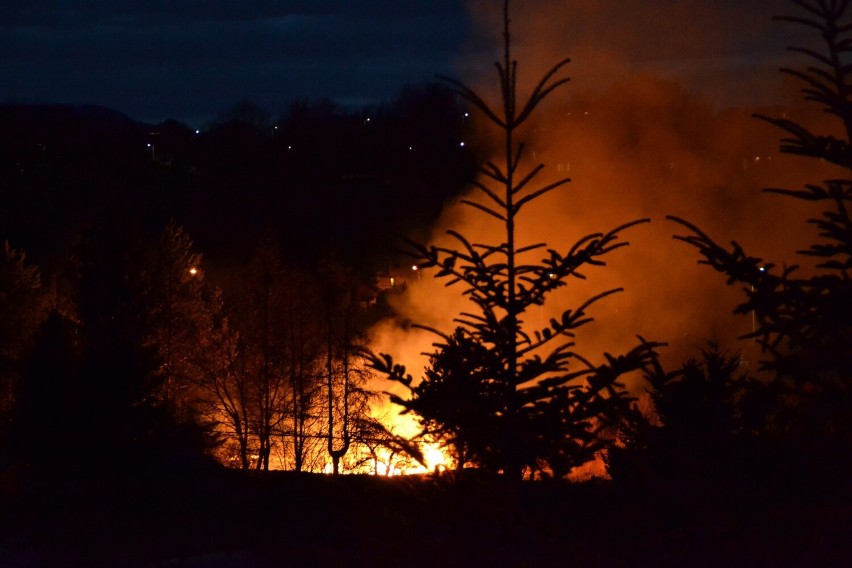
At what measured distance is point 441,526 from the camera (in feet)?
20.0

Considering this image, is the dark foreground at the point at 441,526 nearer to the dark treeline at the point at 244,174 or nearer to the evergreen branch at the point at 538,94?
the evergreen branch at the point at 538,94

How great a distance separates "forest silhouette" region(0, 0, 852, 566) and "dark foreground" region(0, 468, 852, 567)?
2cm

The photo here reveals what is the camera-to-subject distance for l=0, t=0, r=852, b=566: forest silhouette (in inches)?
197

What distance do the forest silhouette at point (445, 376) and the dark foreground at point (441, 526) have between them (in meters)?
0.02

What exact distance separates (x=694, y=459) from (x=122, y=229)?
62.1ft

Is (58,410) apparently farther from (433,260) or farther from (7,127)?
(7,127)

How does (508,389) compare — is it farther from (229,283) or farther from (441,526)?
(229,283)

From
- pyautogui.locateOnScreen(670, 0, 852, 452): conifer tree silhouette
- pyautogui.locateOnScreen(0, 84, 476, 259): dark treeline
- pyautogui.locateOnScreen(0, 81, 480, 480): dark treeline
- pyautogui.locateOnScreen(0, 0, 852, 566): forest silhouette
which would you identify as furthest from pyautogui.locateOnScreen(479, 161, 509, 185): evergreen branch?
pyautogui.locateOnScreen(0, 84, 476, 259): dark treeline

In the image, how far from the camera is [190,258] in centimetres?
2491

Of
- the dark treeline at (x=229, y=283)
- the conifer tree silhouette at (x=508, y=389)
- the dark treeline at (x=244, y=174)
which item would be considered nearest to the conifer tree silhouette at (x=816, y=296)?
the conifer tree silhouette at (x=508, y=389)

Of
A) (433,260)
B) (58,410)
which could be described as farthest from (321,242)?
(433,260)

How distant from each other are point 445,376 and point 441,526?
1.10 meters

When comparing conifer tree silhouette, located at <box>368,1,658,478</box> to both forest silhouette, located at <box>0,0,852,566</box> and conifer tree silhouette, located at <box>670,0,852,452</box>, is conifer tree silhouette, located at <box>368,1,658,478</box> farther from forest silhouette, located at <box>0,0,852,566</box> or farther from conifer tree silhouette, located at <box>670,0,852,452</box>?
conifer tree silhouette, located at <box>670,0,852,452</box>

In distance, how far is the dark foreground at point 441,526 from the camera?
488 cm
